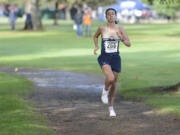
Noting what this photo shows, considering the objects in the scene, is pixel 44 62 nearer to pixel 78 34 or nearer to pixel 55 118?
pixel 55 118

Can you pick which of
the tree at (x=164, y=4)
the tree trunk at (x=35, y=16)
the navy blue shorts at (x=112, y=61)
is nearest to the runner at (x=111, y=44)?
the navy blue shorts at (x=112, y=61)

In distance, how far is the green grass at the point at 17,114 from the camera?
28.6ft

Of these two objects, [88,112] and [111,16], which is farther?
[88,112]

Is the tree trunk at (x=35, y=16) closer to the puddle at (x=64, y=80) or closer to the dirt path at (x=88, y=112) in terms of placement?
the puddle at (x=64, y=80)

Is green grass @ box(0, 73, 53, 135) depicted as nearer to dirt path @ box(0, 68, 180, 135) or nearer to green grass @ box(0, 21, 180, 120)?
dirt path @ box(0, 68, 180, 135)

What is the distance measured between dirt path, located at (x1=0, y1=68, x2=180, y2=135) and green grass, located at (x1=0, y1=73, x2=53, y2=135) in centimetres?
26

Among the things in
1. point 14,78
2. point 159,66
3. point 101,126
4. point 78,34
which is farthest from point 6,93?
point 78,34

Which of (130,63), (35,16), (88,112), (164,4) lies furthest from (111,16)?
(35,16)

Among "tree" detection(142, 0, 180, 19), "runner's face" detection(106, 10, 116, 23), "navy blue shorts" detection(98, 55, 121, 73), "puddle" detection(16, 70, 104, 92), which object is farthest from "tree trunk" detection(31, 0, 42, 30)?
"runner's face" detection(106, 10, 116, 23)

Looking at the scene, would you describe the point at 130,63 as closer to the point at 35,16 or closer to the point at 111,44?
the point at 111,44

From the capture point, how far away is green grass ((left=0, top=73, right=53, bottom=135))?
8.73 metres

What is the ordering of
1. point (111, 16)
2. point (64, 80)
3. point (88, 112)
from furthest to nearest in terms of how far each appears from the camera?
point (64, 80) < point (88, 112) < point (111, 16)

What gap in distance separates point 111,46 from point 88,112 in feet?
5.06

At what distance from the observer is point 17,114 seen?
10.5 m
